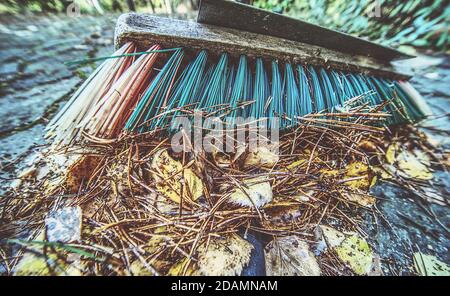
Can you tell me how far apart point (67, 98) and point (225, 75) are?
3.23ft

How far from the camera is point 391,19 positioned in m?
1.67

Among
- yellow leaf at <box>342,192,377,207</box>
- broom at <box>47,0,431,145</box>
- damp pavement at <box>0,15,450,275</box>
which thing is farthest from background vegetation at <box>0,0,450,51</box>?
yellow leaf at <box>342,192,377,207</box>

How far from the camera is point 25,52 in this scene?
1709mm

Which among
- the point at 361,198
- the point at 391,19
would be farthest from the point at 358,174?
the point at 391,19

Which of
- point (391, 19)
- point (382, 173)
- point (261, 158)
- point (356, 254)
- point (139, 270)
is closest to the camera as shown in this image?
point (139, 270)

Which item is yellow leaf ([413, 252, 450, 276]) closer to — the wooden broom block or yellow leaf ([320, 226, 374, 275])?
yellow leaf ([320, 226, 374, 275])

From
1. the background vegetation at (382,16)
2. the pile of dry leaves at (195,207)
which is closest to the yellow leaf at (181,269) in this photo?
the pile of dry leaves at (195,207)

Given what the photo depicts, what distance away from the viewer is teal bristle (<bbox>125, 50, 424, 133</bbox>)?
850 millimetres

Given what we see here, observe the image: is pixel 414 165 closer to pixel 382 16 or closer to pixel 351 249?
pixel 351 249

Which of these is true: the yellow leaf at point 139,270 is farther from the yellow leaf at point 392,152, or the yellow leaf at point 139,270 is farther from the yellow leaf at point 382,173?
the yellow leaf at point 392,152

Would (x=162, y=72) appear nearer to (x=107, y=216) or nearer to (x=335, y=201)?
(x=107, y=216)

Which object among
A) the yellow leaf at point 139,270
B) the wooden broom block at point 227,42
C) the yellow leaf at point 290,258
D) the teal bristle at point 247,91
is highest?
the wooden broom block at point 227,42

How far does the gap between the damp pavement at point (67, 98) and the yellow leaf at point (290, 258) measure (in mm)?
32

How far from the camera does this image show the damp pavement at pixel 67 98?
0.75 m
